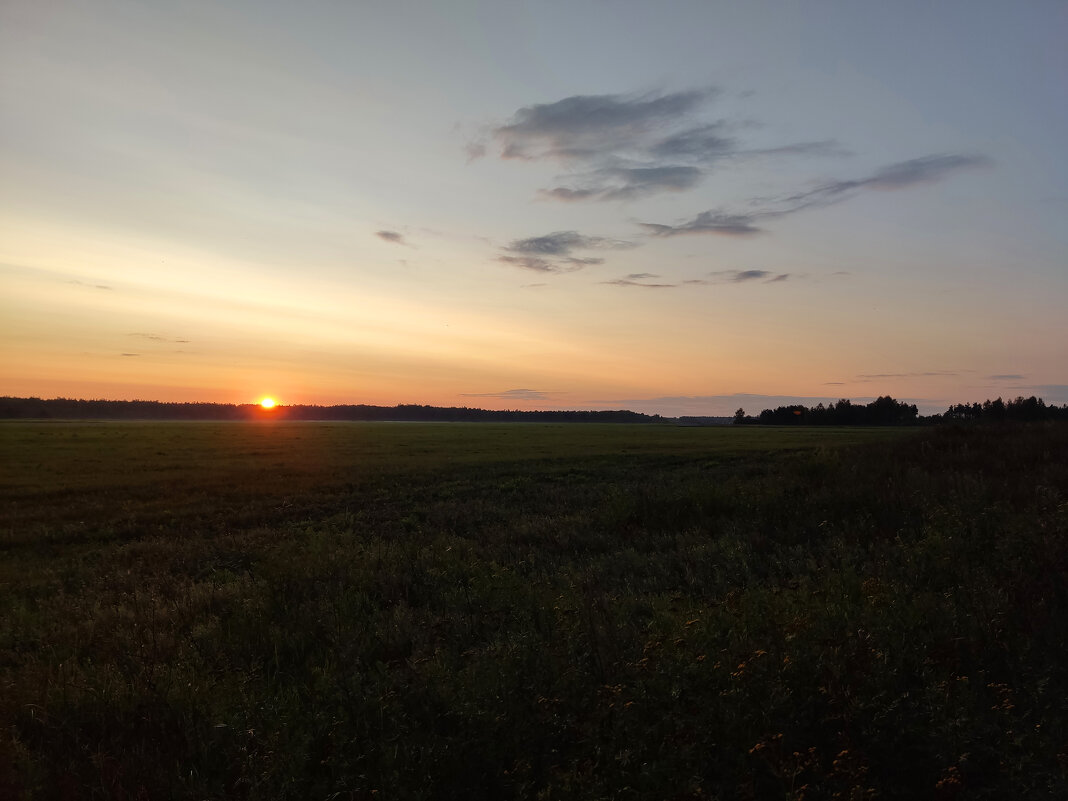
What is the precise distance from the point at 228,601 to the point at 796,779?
7670 mm

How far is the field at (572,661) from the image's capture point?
4152 millimetres

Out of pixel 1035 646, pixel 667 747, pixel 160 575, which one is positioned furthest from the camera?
pixel 160 575

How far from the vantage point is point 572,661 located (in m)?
5.37

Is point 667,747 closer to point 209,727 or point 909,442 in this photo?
point 209,727

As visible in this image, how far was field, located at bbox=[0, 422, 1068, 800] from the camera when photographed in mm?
4152

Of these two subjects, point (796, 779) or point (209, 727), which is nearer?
point (796, 779)

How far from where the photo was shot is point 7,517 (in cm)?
1714

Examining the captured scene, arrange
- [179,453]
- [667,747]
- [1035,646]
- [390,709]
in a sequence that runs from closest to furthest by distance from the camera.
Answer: [667,747] → [390,709] → [1035,646] → [179,453]

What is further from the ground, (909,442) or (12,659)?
(909,442)

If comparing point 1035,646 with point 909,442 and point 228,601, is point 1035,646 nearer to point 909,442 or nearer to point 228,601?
point 228,601

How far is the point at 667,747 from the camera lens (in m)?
4.19

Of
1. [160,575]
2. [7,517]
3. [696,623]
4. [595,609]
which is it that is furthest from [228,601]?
[7,517]

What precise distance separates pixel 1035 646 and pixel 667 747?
3706 mm

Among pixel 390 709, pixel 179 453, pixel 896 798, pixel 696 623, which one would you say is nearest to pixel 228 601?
pixel 390 709
